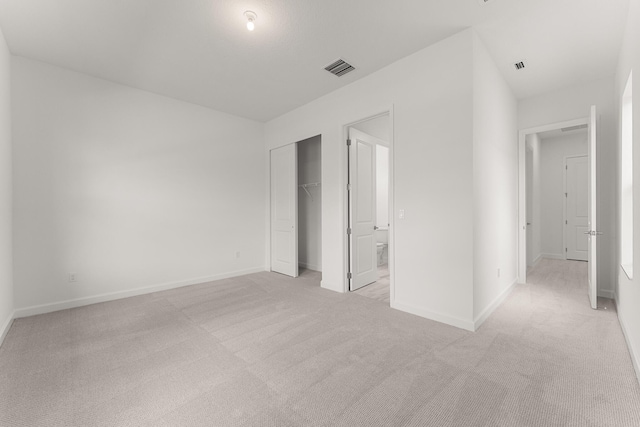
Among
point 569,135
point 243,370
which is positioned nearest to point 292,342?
point 243,370

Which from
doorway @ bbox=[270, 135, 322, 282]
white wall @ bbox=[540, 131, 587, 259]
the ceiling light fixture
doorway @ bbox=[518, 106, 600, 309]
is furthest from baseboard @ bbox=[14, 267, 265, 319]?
white wall @ bbox=[540, 131, 587, 259]

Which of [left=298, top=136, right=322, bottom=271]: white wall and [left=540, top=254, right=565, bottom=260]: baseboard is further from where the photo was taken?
[left=540, top=254, right=565, bottom=260]: baseboard

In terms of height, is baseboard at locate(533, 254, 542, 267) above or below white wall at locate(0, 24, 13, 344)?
below

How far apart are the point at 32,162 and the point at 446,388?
15.5 ft

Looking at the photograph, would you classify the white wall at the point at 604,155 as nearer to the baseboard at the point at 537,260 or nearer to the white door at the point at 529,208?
the white door at the point at 529,208

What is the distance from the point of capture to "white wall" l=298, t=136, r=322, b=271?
5.41 metres

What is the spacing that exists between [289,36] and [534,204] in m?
6.41

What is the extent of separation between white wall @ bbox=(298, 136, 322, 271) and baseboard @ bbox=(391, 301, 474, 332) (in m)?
2.43

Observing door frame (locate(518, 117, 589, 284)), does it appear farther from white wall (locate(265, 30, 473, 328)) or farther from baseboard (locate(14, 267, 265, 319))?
baseboard (locate(14, 267, 265, 319))

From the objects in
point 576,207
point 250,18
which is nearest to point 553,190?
point 576,207

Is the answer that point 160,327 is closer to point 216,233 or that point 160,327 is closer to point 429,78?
point 216,233

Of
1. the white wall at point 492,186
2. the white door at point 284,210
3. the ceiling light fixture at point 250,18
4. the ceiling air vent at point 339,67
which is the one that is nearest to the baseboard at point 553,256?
the white wall at point 492,186

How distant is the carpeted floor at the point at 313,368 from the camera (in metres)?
1.54

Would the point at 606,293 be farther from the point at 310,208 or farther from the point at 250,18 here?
the point at 250,18
